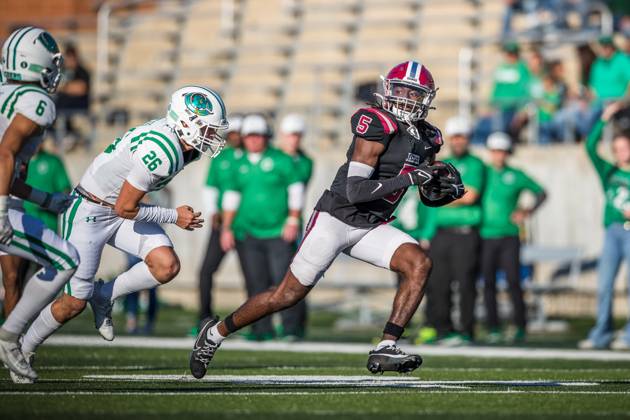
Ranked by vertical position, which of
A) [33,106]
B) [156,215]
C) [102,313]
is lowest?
[102,313]

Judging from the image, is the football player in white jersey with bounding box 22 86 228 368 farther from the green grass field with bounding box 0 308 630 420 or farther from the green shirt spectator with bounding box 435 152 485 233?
the green shirt spectator with bounding box 435 152 485 233

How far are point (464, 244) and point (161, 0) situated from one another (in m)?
13.1

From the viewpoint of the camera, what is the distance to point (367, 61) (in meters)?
19.8

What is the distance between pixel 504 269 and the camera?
1264 cm

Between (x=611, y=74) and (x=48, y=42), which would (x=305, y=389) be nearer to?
(x=48, y=42)

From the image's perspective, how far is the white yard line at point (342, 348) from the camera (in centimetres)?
1030

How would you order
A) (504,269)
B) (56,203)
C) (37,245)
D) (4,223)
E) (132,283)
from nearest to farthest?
(4,223)
(37,245)
(56,203)
(132,283)
(504,269)

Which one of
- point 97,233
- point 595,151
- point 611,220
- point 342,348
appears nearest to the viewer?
point 97,233

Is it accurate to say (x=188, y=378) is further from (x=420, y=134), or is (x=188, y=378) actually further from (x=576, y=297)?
(x=576, y=297)

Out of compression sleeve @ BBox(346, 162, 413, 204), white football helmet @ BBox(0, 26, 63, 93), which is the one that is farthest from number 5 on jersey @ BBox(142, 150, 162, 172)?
compression sleeve @ BBox(346, 162, 413, 204)

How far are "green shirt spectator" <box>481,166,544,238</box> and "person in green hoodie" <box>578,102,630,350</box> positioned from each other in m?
1.14

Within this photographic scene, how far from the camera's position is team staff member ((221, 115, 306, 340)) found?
12.0 meters

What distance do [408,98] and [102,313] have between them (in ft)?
7.44

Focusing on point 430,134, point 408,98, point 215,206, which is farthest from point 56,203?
point 215,206
